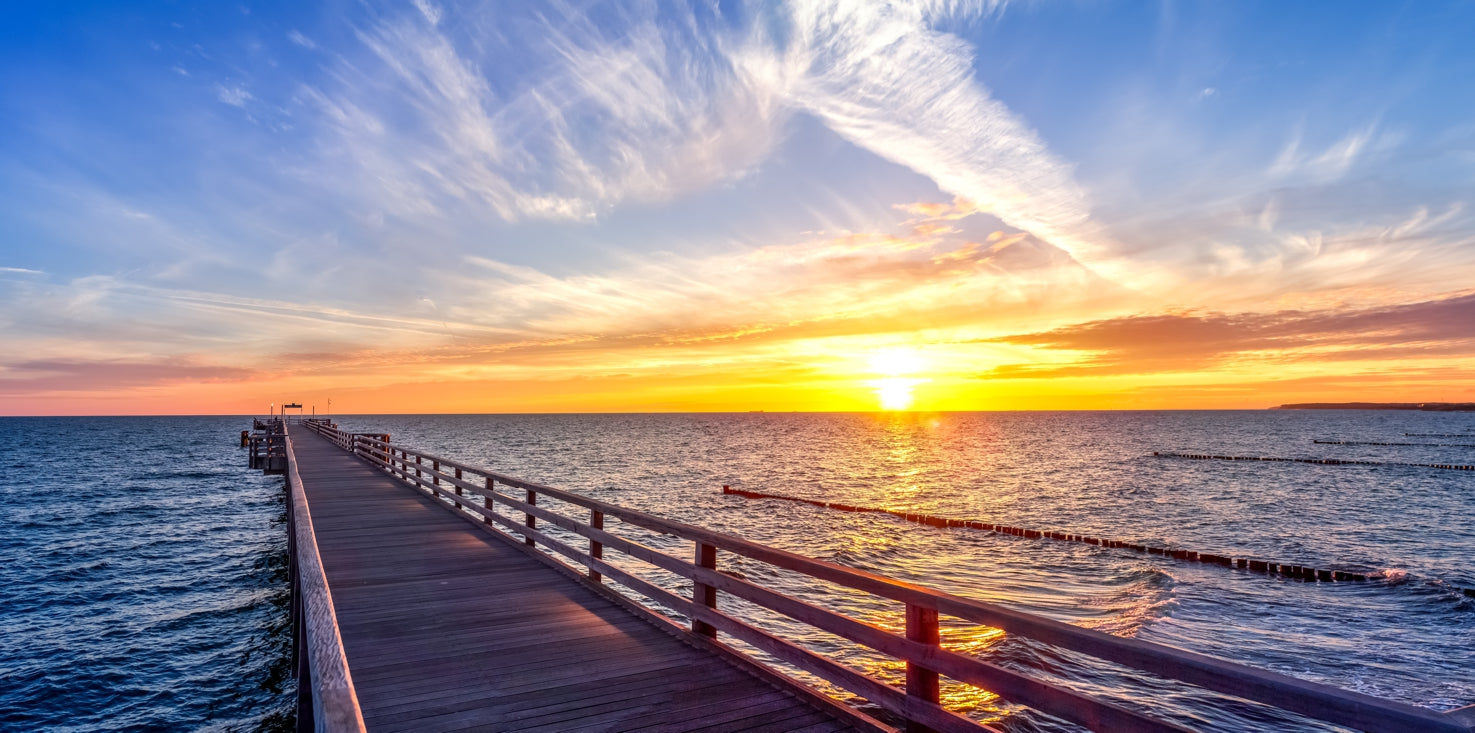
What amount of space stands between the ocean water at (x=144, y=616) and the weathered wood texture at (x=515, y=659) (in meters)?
3.68

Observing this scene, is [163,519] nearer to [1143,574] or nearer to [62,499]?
[62,499]

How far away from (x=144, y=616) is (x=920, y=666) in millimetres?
18351

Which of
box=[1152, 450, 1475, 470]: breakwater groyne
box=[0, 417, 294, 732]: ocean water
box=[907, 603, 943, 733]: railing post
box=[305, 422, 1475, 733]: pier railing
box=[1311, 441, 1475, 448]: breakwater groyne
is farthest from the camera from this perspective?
box=[1311, 441, 1475, 448]: breakwater groyne

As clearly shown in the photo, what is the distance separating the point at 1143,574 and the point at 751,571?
10278 millimetres

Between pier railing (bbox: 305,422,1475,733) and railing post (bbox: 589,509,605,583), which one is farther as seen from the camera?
railing post (bbox: 589,509,605,583)

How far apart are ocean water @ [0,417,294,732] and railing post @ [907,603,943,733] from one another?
978 cm

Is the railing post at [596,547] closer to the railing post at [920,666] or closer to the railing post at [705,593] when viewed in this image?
the railing post at [705,593]

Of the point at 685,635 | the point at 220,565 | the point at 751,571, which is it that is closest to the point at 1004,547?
the point at 751,571

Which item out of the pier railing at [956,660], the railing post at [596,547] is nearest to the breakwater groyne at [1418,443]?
the railing post at [596,547]

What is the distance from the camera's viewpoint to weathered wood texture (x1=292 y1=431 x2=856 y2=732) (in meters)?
4.98

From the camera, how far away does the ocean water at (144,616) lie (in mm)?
11250

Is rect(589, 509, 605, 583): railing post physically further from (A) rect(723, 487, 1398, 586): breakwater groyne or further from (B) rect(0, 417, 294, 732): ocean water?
(A) rect(723, 487, 1398, 586): breakwater groyne

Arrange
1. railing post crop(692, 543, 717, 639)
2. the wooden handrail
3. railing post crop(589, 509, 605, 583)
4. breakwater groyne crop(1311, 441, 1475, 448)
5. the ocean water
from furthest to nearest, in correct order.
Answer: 1. breakwater groyne crop(1311, 441, 1475, 448)
2. the ocean water
3. railing post crop(589, 509, 605, 583)
4. railing post crop(692, 543, 717, 639)
5. the wooden handrail

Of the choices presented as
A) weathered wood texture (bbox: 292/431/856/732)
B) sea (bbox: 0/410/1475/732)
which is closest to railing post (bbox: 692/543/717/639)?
weathered wood texture (bbox: 292/431/856/732)
